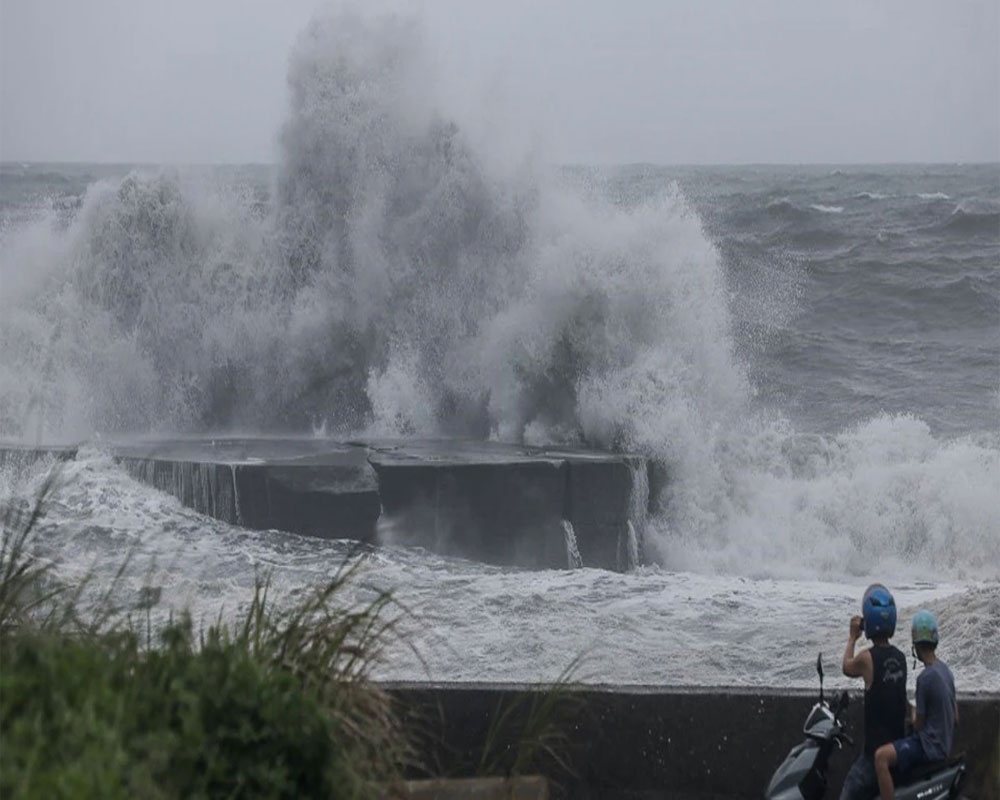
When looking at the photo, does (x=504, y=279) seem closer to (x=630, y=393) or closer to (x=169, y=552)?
(x=630, y=393)

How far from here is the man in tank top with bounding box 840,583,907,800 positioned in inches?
185

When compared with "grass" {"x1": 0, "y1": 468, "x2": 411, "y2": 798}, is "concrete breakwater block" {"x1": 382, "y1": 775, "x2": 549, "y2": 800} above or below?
below

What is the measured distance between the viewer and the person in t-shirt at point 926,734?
4570 mm

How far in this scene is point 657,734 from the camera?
4.90 metres

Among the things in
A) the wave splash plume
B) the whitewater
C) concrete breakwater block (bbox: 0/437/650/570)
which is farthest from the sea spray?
the wave splash plume

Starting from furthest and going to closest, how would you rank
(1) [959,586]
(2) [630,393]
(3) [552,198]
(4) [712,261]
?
1. (3) [552,198]
2. (4) [712,261]
3. (2) [630,393]
4. (1) [959,586]

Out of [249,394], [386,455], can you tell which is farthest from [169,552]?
[249,394]

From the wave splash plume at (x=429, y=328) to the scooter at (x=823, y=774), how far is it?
8242 millimetres

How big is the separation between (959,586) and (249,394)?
8070 millimetres

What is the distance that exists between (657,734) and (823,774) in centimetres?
59

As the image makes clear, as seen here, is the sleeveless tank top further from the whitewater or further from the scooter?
the whitewater

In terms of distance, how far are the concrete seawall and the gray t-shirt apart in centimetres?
32

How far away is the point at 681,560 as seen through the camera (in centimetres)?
1273

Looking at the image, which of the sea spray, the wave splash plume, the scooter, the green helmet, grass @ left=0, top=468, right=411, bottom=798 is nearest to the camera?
grass @ left=0, top=468, right=411, bottom=798
